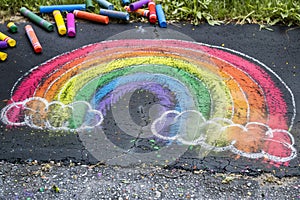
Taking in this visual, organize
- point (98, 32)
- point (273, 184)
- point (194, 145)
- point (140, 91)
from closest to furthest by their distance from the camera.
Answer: point (273, 184)
point (194, 145)
point (140, 91)
point (98, 32)

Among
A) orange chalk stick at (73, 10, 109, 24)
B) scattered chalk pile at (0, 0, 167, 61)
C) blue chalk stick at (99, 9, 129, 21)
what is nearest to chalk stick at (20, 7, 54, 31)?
scattered chalk pile at (0, 0, 167, 61)

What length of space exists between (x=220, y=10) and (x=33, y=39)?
6.89 ft

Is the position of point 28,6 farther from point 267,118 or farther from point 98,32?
point 267,118

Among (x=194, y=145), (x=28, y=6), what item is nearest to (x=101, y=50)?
(x=28, y=6)

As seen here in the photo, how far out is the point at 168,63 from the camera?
16.3 ft

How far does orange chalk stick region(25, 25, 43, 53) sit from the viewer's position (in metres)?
→ 5.08

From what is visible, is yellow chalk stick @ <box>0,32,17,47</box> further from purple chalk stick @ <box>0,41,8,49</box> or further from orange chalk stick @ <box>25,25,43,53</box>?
orange chalk stick @ <box>25,25,43,53</box>

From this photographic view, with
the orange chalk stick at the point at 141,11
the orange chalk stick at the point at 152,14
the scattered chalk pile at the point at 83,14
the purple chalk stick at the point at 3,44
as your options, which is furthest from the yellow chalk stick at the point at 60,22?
the orange chalk stick at the point at 152,14

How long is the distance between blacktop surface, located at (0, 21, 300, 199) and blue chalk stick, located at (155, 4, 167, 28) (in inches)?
12.4

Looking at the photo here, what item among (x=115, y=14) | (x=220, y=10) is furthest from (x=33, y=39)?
(x=220, y=10)

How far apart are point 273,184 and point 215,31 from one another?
216cm

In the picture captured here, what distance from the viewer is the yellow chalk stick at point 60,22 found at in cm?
536

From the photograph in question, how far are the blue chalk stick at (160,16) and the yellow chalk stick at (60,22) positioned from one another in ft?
3.41

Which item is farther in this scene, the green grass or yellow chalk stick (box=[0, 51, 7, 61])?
the green grass
